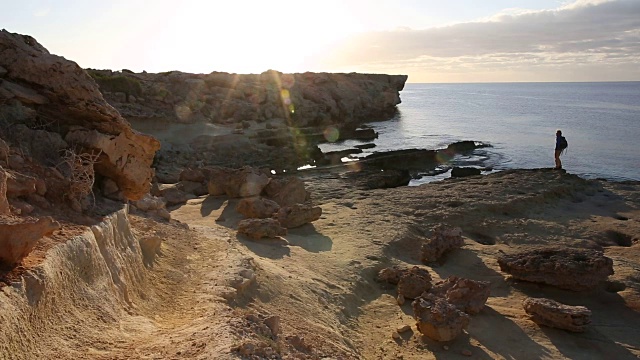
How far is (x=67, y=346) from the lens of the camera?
4363 millimetres

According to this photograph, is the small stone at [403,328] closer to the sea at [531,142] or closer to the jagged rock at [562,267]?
the jagged rock at [562,267]

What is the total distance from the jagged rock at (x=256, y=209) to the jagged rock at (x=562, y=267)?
629cm

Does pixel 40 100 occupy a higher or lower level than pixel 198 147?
higher

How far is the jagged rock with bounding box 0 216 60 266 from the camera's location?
423 cm

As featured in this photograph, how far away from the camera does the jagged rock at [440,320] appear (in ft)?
26.3

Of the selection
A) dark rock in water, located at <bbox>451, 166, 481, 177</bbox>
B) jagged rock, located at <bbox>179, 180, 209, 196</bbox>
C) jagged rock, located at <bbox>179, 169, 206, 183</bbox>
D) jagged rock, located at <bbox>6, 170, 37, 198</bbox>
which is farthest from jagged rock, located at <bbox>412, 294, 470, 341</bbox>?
dark rock in water, located at <bbox>451, 166, 481, 177</bbox>

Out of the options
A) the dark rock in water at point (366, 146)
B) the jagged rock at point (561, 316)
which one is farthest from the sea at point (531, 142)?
the jagged rock at point (561, 316)

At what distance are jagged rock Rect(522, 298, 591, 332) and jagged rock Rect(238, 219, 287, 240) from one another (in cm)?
580

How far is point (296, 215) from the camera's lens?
43.6 ft

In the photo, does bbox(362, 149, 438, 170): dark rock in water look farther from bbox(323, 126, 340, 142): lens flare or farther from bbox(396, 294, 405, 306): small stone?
bbox(396, 294, 405, 306): small stone

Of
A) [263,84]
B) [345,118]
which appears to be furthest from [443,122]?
[263,84]

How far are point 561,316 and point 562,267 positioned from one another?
6.41 ft

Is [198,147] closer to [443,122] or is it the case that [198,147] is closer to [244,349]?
[244,349]

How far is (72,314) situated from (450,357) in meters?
5.58
